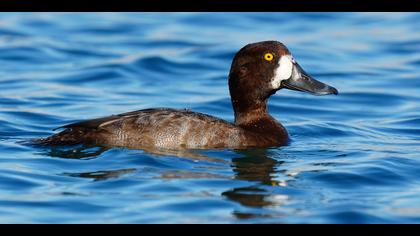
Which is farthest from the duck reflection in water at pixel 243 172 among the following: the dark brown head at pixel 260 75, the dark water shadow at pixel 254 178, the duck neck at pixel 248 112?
the dark brown head at pixel 260 75

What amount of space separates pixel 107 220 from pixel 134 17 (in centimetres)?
1304

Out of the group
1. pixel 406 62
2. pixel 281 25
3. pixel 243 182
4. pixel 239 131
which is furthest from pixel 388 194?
pixel 281 25

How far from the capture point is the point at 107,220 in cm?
738

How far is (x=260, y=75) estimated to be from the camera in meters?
10.1

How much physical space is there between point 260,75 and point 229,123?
0.64 meters

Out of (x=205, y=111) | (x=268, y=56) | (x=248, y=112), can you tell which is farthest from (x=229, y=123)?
(x=205, y=111)

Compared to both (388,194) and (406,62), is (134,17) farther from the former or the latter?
(388,194)

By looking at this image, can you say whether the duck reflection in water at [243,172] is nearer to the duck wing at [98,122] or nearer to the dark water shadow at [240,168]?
the dark water shadow at [240,168]

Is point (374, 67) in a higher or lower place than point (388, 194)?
higher

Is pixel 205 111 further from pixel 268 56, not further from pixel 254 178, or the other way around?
pixel 254 178

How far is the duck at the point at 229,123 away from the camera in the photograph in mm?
9422

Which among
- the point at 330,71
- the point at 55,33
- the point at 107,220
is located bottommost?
the point at 107,220

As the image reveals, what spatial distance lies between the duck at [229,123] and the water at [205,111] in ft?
0.56
